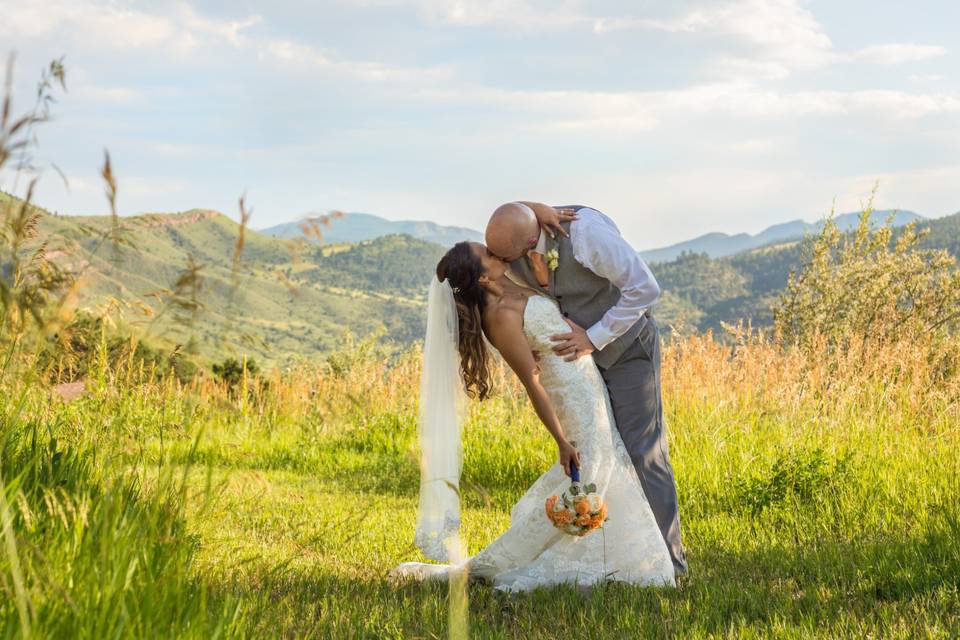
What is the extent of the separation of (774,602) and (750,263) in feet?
523

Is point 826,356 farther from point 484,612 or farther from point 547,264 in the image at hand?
point 484,612

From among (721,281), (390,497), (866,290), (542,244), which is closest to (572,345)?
(542,244)

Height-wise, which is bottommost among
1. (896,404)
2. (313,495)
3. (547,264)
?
(313,495)

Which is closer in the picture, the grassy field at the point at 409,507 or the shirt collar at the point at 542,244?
the grassy field at the point at 409,507

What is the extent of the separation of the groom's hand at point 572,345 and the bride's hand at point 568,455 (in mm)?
498

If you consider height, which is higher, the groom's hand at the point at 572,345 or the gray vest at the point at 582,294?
the gray vest at the point at 582,294

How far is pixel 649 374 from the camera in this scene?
5.29 metres

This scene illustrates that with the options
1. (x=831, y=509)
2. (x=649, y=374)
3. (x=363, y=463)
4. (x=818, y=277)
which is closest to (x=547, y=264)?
(x=649, y=374)

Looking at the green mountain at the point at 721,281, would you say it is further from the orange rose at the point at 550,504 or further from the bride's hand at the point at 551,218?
the orange rose at the point at 550,504

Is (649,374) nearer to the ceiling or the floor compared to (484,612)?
nearer to the ceiling

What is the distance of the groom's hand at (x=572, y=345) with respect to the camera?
5.06 meters

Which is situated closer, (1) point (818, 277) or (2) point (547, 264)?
(2) point (547, 264)

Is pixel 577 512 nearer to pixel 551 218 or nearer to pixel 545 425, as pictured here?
pixel 545 425

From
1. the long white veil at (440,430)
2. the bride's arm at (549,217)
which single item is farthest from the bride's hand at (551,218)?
the long white veil at (440,430)
